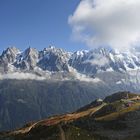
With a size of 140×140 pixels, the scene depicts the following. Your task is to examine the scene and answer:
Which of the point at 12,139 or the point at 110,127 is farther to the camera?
the point at 110,127

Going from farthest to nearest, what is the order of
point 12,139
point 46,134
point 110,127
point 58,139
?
point 110,127
point 12,139
point 46,134
point 58,139

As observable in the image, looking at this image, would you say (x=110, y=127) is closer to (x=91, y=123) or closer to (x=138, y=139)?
(x=91, y=123)

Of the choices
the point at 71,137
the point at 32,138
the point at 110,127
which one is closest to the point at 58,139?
the point at 71,137

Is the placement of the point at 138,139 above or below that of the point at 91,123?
below

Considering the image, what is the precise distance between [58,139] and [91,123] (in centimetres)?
6315

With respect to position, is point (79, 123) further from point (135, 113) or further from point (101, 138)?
point (101, 138)

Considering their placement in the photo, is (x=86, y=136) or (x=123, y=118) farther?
(x=123, y=118)

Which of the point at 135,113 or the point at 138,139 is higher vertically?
the point at 135,113

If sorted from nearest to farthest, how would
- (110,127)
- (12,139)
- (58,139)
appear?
(58,139) → (12,139) → (110,127)

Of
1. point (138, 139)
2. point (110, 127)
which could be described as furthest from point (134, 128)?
point (138, 139)

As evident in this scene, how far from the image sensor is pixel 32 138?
146250 millimetres

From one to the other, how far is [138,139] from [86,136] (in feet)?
68.2

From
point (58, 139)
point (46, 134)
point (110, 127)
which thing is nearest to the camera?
point (58, 139)

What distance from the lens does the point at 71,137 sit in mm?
134000
